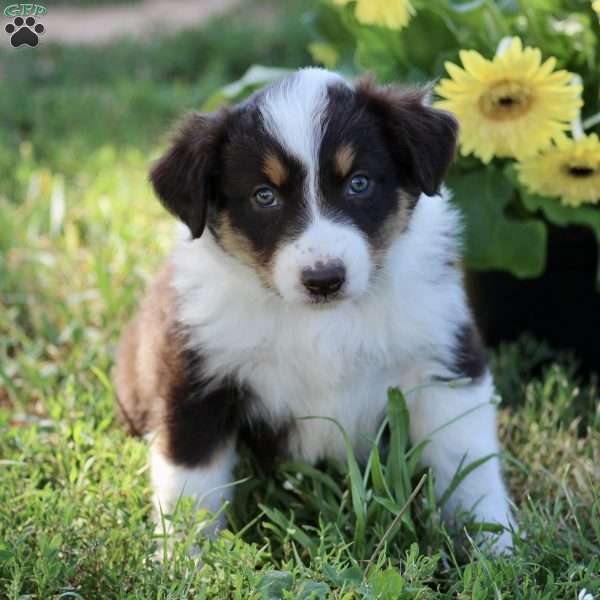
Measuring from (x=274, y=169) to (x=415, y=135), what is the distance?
17.1 inches

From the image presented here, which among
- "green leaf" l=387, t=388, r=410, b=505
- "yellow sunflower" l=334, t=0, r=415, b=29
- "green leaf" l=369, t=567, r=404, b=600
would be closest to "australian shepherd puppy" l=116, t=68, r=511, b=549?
"green leaf" l=387, t=388, r=410, b=505

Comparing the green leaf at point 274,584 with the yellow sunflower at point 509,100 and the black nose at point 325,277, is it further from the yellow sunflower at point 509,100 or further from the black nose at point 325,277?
the yellow sunflower at point 509,100

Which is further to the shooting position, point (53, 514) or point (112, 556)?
point (53, 514)

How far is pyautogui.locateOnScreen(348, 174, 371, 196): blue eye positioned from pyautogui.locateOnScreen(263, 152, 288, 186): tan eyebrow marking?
0.19 metres

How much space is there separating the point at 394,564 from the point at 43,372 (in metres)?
1.87

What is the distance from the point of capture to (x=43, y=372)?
13.3 ft

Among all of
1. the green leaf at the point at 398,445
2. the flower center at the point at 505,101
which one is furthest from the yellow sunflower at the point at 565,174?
the green leaf at the point at 398,445

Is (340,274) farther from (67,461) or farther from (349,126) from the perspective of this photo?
(67,461)

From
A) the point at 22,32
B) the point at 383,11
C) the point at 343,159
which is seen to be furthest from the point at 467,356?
the point at 22,32

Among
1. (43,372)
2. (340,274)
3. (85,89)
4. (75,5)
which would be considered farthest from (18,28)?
(75,5)

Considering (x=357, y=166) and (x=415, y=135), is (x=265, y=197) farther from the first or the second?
(x=415, y=135)

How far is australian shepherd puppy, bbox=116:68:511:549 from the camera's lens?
2.84 metres

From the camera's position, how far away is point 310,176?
280 centimetres

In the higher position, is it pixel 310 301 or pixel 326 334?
pixel 310 301
